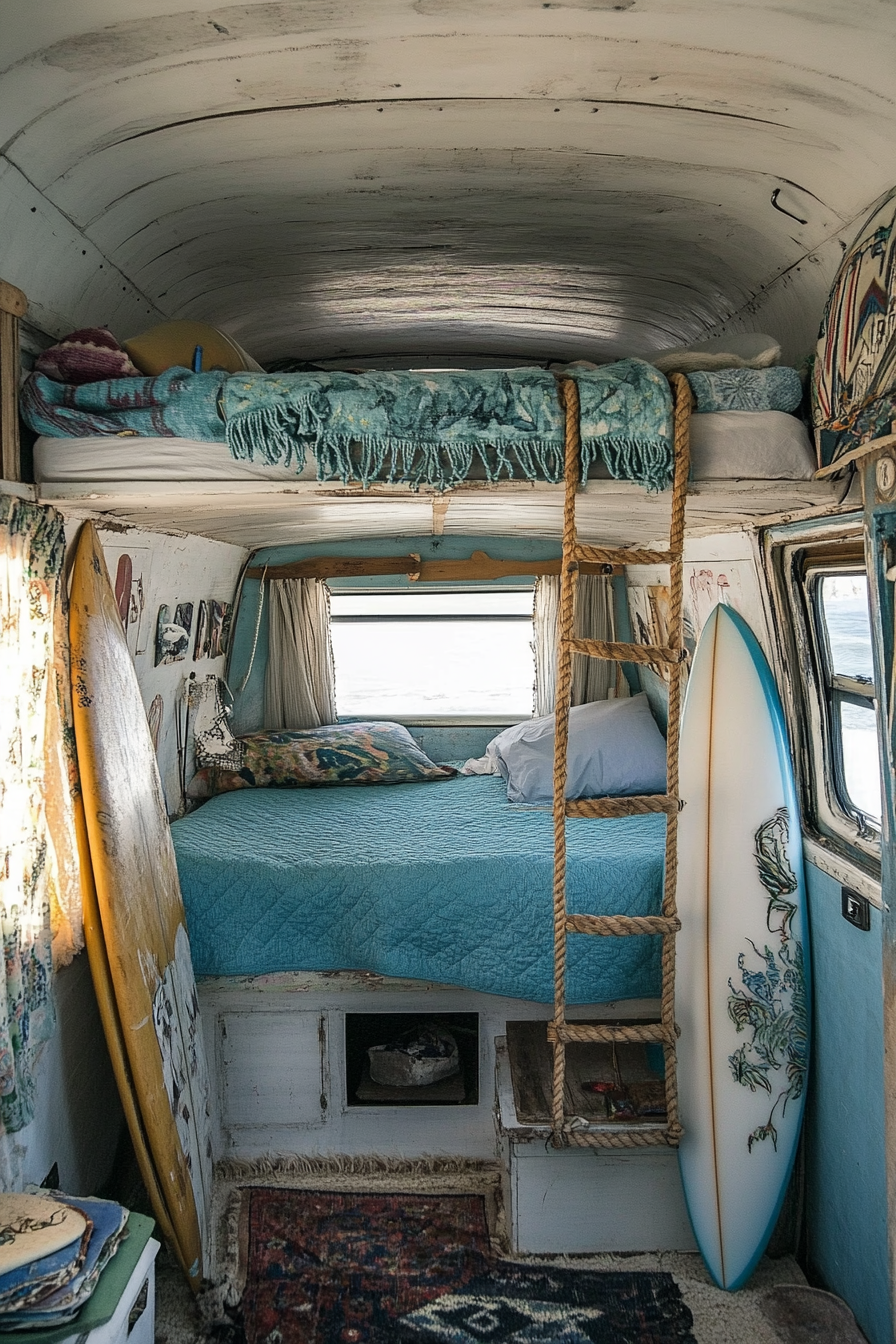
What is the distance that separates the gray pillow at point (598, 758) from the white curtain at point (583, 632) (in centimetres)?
42

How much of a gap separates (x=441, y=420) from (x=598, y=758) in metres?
2.58

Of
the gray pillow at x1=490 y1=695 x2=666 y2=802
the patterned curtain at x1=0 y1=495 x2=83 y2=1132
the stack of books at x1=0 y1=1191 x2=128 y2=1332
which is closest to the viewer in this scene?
the stack of books at x1=0 y1=1191 x2=128 y2=1332

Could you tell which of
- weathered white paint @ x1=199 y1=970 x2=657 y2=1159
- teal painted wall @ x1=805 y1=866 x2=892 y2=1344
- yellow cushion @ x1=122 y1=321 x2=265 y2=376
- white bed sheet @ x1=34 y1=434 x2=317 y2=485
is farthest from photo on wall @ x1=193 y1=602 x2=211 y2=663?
teal painted wall @ x1=805 y1=866 x2=892 y2=1344

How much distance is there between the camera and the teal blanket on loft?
2.43 m

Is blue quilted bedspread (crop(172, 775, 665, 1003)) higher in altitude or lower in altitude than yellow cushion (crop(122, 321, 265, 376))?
lower

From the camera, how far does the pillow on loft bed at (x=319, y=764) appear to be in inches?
199

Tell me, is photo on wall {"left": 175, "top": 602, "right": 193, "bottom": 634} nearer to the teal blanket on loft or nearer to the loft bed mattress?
the loft bed mattress

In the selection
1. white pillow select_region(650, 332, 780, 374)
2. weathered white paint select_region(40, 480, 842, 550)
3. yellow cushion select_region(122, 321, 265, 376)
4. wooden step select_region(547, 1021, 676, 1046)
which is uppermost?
yellow cushion select_region(122, 321, 265, 376)

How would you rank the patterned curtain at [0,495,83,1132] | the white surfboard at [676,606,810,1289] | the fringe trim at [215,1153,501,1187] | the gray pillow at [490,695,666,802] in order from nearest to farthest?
the patterned curtain at [0,495,83,1132], the white surfboard at [676,606,810,1289], the fringe trim at [215,1153,501,1187], the gray pillow at [490,695,666,802]

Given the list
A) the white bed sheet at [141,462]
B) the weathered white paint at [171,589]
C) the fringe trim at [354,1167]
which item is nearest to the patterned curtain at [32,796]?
the white bed sheet at [141,462]

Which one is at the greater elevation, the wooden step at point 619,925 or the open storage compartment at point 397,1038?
the wooden step at point 619,925

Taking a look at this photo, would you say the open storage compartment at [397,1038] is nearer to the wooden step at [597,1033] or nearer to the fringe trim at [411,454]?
the wooden step at [597,1033]

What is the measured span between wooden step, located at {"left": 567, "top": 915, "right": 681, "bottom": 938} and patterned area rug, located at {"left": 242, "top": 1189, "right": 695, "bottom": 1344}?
1.20 m

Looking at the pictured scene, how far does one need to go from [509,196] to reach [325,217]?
1.86 ft
